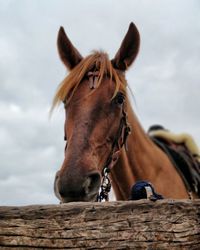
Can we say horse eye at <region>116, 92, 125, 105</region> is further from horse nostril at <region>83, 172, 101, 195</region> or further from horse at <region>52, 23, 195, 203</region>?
horse nostril at <region>83, 172, 101, 195</region>

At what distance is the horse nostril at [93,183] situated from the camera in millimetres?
2982

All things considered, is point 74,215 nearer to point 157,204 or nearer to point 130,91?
point 157,204

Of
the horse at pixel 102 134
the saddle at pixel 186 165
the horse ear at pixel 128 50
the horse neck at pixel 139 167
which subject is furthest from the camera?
the saddle at pixel 186 165

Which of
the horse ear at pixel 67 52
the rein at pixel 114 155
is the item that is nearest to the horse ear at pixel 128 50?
the horse ear at pixel 67 52

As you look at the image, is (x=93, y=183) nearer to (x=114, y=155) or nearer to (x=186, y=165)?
(x=114, y=155)

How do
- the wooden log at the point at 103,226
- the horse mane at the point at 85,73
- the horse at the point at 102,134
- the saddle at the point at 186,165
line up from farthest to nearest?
1. the saddle at the point at 186,165
2. the horse mane at the point at 85,73
3. the horse at the point at 102,134
4. the wooden log at the point at 103,226

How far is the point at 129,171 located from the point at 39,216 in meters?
2.77

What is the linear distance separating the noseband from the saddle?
123 centimetres

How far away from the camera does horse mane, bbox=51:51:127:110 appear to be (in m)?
3.80

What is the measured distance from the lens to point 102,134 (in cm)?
351

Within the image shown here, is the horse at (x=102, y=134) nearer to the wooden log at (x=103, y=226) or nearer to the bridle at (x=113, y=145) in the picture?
the bridle at (x=113, y=145)

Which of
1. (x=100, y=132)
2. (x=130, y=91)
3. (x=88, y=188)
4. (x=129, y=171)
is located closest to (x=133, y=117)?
(x=130, y=91)

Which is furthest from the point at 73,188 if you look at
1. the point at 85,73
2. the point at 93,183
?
the point at 85,73

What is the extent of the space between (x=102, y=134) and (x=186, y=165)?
1.86 m
